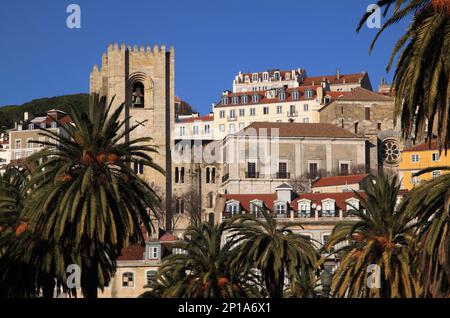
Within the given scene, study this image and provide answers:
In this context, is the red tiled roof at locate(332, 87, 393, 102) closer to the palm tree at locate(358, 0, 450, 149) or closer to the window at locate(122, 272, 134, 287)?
the window at locate(122, 272, 134, 287)

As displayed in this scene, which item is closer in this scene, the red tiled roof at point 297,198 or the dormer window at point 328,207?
the dormer window at point 328,207

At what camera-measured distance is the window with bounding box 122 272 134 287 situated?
10231cm

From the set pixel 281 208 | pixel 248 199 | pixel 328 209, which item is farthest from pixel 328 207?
pixel 248 199

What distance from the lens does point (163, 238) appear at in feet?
385

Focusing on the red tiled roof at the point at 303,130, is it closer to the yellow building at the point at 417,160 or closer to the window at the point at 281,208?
the yellow building at the point at 417,160

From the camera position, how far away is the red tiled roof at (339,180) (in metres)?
126

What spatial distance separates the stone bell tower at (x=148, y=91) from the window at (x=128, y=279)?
134 ft

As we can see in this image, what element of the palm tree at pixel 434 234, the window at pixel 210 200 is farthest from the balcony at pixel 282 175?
the palm tree at pixel 434 234

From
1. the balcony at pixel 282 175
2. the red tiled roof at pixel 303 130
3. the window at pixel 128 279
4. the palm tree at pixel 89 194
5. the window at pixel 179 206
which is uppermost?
the red tiled roof at pixel 303 130

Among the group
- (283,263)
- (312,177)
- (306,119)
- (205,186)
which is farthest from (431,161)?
(283,263)

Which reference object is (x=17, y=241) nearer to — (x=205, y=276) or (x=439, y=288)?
(x=205, y=276)

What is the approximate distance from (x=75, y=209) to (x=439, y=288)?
17.1m

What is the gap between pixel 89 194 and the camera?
49969 mm

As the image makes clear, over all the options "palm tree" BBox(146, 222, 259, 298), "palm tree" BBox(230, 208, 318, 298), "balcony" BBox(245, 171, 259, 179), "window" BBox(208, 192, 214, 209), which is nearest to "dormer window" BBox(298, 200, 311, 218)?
"balcony" BBox(245, 171, 259, 179)
